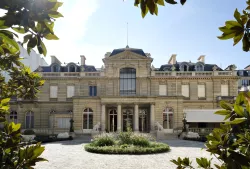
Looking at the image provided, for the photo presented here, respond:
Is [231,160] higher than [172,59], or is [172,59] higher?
[172,59]

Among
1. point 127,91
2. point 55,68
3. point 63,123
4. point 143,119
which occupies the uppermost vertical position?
point 55,68

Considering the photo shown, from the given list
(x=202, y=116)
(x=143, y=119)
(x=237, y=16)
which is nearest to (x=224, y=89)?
(x=202, y=116)

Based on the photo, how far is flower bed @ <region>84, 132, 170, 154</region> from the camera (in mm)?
15352

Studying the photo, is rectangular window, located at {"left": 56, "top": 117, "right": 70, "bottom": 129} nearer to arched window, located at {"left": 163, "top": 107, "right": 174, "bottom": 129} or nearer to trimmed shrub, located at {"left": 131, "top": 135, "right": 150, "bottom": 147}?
arched window, located at {"left": 163, "top": 107, "right": 174, "bottom": 129}

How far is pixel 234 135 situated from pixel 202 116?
29.9 metres

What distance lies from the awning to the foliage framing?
2950 centimetres

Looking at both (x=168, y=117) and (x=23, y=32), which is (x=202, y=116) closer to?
(x=168, y=117)

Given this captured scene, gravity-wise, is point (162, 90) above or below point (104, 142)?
above

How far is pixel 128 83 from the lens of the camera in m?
32.5

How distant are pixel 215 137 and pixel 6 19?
1532 mm

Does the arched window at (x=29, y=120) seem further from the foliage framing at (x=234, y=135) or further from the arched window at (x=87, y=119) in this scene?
the foliage framing at (x=234, y=135)

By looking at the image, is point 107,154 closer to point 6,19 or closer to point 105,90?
point 6,19

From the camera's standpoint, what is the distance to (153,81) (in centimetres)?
3266

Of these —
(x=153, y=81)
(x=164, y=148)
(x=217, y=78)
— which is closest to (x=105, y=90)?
(x=153, y=81)
